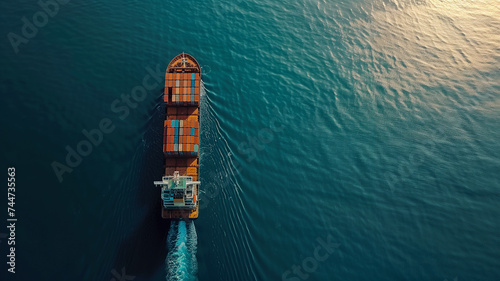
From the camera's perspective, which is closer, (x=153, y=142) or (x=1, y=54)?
(x=153, y=142)

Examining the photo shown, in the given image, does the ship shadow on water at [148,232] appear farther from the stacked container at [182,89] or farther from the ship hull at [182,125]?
the stacked container at [182,89]

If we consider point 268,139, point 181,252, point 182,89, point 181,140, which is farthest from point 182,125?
point 181,252

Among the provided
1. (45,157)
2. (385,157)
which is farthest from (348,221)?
(45,157)

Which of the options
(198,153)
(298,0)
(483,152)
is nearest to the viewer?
(198,153)

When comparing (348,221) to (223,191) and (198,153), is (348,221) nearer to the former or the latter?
(223,191)

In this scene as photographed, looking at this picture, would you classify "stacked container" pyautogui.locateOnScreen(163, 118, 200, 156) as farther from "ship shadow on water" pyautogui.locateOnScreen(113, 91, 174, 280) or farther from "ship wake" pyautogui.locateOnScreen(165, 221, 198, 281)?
"ship wake" pyautogui.locateOnScreen(165, 221, 198, 281)

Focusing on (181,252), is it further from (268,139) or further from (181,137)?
(268,139)
